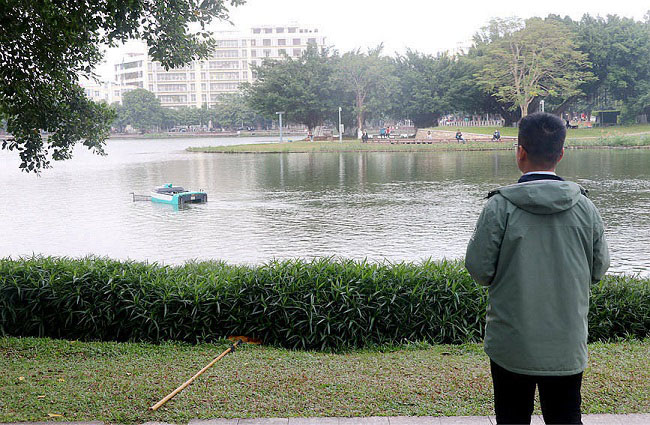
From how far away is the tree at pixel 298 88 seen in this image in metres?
60.0

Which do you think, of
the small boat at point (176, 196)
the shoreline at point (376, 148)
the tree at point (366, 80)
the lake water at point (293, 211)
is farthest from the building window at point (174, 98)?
the small boat at point (176, 196)

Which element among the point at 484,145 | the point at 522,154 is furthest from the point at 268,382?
the point at 484,145

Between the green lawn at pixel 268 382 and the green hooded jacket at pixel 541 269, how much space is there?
1259 millimetres

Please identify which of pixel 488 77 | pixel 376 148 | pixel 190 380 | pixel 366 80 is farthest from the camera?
pixel 366 80

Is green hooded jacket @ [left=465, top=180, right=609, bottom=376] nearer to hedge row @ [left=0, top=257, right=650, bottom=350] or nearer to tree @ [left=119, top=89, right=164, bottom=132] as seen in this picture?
hedge row @ [left=0, top=257, right=650, bottom=350]

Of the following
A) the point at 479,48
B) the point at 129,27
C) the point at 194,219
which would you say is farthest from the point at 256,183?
the point at 479,48

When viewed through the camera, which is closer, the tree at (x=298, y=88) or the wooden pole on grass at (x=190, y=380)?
the wooden pole on grass at (x=190, y=380)

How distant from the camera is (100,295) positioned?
577 cm

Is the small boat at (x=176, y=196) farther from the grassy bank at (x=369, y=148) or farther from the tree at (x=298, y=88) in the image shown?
the tree at (x=298, y=88)

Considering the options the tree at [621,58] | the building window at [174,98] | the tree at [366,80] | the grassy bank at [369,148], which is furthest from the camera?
the building window at [174,98]

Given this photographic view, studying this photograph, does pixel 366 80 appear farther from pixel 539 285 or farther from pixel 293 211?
pixel 539 285

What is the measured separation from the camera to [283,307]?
5516mm

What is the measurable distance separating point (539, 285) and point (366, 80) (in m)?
58.3

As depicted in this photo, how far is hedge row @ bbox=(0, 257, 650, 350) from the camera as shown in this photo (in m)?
5.51
